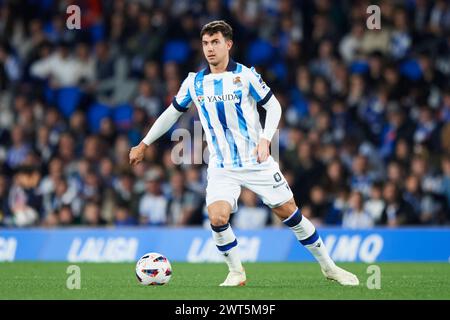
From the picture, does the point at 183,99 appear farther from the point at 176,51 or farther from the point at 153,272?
the point at 176,51

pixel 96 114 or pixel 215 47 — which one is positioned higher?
pixel 215 47

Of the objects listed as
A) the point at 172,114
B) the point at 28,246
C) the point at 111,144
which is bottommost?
the point at 28,246

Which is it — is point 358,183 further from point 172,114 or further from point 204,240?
point 172,114

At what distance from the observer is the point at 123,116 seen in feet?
66.0

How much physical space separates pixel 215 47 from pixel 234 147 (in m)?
0.99

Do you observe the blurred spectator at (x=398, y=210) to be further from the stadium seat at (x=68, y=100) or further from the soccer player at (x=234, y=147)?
the stadium seat at (x=68, y=100)

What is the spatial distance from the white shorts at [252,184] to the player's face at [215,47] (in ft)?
3.57

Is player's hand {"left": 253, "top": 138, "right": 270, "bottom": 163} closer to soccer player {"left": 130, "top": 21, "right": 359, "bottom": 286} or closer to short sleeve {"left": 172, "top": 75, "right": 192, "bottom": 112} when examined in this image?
soccer player {"left": 130, "top": 21, "right": 359, "bottom": 286}

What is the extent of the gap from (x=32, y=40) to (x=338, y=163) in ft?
26.5

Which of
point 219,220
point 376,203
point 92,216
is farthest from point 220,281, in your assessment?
point 92,216

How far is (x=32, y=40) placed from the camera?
21875 millimetres

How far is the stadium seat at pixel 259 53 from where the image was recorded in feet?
64.5

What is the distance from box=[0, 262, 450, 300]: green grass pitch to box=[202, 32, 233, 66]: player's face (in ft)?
7.30

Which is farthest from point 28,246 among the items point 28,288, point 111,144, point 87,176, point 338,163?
point 28,288
